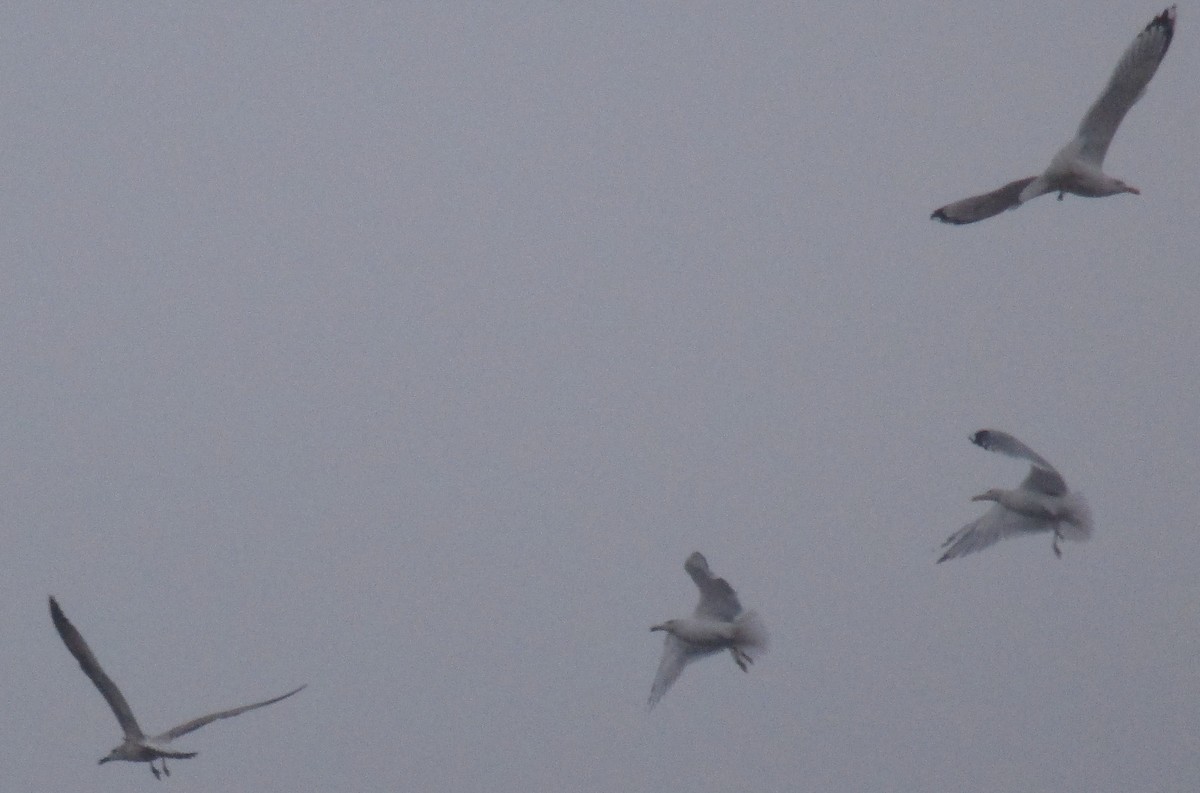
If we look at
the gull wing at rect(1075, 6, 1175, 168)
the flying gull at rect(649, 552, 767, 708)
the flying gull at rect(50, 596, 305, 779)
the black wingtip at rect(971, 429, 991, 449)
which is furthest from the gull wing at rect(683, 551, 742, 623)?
the gull wing at rect(1075, 6, 1175, 168)

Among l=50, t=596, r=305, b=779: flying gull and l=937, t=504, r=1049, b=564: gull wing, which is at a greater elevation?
l=937, t=504, r=1049, b=564: gull wing

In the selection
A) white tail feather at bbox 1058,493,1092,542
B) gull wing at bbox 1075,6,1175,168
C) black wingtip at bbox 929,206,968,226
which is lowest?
white tail feather at bbox 1058,493,1092,542

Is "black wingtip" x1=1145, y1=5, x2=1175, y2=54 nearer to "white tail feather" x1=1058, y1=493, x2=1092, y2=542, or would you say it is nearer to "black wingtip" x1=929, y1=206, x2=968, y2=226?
"black wingtip" x1=929, y1=206, x2=968, y2=226

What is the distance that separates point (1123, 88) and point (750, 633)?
5.28 m

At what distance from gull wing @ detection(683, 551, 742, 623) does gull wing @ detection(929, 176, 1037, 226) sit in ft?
12.3

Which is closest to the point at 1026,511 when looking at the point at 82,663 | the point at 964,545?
the point at 964,545

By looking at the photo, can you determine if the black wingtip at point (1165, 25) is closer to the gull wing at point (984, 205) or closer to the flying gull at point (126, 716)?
the gull wing at point (984, 205)

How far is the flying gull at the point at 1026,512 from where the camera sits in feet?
42.4

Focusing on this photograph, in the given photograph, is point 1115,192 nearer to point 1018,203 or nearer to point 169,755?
point 1018,203

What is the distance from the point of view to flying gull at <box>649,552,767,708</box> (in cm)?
1355

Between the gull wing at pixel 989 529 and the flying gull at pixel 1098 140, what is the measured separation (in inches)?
135

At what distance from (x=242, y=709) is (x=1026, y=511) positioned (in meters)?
6.58

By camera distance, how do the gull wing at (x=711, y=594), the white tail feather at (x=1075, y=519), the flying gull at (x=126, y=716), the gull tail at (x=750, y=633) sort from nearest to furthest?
the flying gull at (x=126, y=716), the white tail feather at (x=1075, y=519), the gull tail at (x=750, y=633), the gull wing at (x=711, y=594)

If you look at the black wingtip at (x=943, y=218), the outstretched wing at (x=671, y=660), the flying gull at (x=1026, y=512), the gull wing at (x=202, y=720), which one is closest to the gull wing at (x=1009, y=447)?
the flying gull at (x=1026, y=512)
